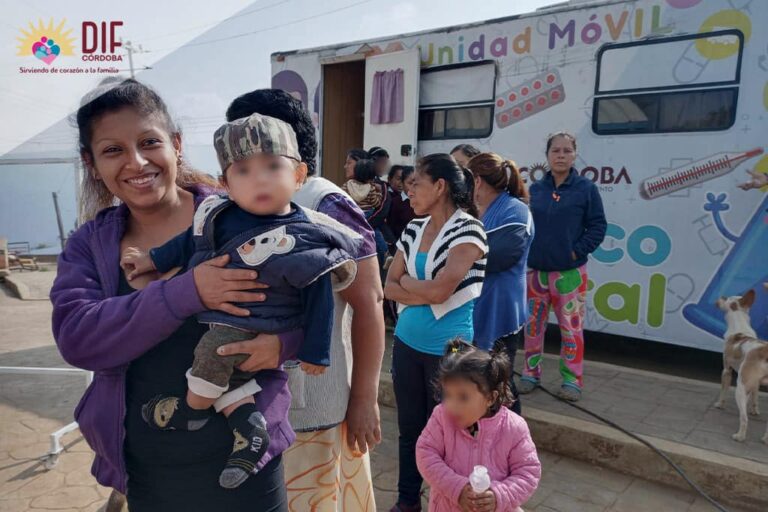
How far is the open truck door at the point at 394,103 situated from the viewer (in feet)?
20.1

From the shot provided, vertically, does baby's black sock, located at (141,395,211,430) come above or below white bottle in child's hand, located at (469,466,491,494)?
above

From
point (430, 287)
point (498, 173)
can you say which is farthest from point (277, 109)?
point (498, 173)

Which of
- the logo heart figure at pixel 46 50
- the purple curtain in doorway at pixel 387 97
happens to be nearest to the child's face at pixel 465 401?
the logo heart figure at pixel 46 50

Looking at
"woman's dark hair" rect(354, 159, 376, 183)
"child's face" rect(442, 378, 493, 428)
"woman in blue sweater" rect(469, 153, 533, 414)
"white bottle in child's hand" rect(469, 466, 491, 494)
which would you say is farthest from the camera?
"woman's dark hair" rect(354, 159, 376, 183)

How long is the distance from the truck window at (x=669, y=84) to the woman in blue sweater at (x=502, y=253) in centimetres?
237

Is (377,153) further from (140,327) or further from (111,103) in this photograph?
(140,327)

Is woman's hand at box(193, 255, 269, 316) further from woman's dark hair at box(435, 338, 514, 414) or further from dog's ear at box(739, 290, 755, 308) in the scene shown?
dog's ear at box(739, 290, 755, 308)

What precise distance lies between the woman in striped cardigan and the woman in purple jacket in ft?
4.34

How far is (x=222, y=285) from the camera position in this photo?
1.20 meters

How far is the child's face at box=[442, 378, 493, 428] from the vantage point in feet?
6.47

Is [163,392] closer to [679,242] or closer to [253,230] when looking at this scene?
[253,230]

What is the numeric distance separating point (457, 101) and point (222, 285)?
5.23 meters

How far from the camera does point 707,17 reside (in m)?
4.52

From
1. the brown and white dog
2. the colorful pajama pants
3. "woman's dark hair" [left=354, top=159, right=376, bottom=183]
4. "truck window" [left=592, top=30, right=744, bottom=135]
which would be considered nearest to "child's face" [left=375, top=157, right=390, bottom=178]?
"woman's dark hair" [left=354, top=159, right=376, bottom=183]
